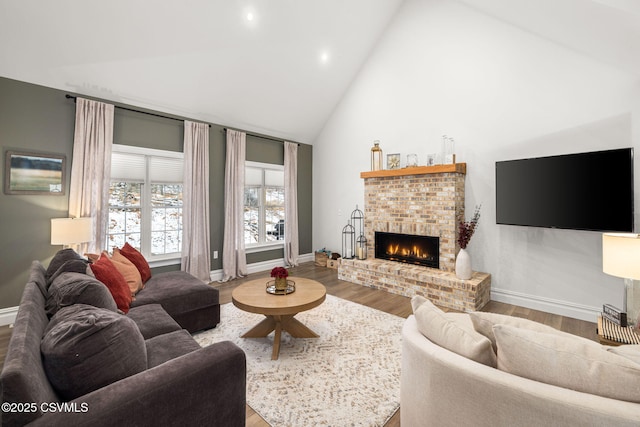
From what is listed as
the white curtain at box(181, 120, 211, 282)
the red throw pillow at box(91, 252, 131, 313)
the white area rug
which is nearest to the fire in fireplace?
the white area rug

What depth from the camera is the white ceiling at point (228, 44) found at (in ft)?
9.21

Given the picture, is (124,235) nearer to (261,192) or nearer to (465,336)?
(261,192)

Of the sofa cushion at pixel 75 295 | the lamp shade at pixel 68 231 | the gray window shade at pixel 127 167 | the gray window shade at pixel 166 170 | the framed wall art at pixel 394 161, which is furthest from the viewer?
the framed wall art at pixel 394 161

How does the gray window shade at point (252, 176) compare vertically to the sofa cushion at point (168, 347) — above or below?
above

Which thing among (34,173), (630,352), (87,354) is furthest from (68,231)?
(630,352)

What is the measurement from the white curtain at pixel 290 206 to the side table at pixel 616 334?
4752 millimetres

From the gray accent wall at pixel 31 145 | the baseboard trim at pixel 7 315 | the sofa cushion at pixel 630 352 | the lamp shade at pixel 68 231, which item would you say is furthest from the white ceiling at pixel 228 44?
the baseboard trim at pixel 7 315

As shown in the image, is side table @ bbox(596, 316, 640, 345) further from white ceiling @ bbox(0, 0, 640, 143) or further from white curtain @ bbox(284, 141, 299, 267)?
white curtain @ bbox(284, 141, 299, 267)

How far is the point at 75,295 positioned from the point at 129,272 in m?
1.45

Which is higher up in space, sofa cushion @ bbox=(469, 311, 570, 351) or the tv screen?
the tv screen

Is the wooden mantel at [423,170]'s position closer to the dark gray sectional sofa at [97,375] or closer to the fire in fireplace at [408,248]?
the fire in fireplace at [408,248]

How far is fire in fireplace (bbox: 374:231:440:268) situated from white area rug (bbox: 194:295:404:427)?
1387 millimetres

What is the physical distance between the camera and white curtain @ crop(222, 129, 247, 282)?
487 cm

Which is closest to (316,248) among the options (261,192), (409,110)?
(261,192)
